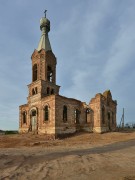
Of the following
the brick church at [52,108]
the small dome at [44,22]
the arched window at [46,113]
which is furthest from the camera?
the small dome at [44,22]

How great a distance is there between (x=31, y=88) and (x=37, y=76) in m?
2.52

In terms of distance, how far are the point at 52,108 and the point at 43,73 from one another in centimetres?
710

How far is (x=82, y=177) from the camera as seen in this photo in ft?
24.8

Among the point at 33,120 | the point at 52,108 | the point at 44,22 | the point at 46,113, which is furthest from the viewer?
the point at 44,22

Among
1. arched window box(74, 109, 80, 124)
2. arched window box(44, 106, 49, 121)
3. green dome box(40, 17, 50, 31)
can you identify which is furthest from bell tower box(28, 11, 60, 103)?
arched window box(74, 109, 80, 124)

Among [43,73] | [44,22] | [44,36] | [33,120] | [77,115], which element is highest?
[44,22]

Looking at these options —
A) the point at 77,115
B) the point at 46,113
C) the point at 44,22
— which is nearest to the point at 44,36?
the point at 44,22

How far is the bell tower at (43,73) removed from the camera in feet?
106

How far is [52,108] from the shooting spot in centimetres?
2883

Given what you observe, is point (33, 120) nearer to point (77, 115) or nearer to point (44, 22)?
point (77, 115)

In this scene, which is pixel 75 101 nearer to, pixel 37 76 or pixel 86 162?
pixel 37 76

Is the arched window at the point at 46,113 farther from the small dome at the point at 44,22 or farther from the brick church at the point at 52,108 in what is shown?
the small dome at the point at 44,22

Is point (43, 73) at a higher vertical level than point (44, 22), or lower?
lower

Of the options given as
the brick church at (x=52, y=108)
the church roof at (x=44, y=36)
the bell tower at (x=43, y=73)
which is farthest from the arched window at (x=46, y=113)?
the church roof at (x=44, y=36)
